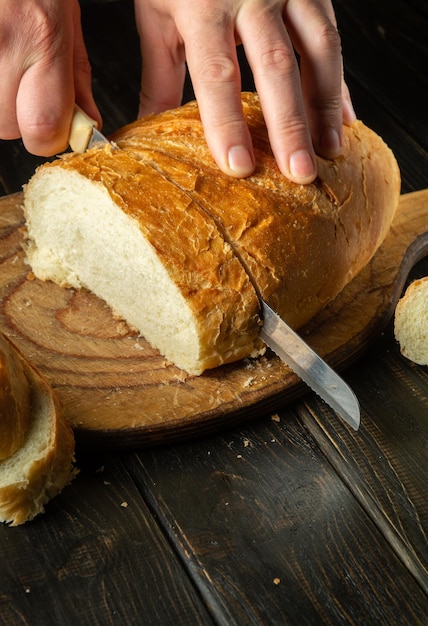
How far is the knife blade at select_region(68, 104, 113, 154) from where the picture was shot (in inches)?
98.7

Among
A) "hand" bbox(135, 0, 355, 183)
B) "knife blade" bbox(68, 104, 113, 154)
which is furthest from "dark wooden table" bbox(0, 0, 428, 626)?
"knife blade" bbox(68, 104, 113, 154)

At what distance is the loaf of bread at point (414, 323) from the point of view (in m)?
2.46

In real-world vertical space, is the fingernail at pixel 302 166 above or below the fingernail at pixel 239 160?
below

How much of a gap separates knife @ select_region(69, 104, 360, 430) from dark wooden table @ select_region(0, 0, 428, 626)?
11cm

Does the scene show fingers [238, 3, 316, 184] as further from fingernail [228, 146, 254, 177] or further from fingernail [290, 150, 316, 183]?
fingernail [228, 146, 254, 177]

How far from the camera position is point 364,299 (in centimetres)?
267

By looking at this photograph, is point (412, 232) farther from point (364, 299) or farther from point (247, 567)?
point (247, 567)

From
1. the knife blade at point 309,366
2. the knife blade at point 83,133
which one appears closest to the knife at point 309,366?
the knife blade at point 309,366

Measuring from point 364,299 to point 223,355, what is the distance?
1.91 feet

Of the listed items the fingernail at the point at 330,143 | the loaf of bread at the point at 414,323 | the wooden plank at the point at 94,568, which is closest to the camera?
the wooden plank at the point at 94,568

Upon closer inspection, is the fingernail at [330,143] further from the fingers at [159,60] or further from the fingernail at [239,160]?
the fingers at [159,60]

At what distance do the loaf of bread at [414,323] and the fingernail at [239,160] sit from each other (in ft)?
1.98

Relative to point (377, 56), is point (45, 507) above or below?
above

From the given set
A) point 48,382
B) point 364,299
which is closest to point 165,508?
point 48,382
